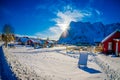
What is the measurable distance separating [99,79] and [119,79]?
3.55ft

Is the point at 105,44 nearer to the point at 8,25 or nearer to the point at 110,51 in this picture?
the point at 110,51

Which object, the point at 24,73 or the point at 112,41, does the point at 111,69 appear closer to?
the point at 24,73

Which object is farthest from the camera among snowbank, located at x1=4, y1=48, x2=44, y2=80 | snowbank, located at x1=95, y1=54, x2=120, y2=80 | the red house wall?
the red house wall

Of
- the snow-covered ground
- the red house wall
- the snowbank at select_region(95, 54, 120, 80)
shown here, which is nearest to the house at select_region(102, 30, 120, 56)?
the red house wall

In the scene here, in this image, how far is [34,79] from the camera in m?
8.09

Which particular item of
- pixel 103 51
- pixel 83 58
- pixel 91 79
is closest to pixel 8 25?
pixel 103 51

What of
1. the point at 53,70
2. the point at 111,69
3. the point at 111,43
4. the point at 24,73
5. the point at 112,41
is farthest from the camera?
the point at 111,43

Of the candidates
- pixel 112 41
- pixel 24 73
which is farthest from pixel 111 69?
pixel 112 41

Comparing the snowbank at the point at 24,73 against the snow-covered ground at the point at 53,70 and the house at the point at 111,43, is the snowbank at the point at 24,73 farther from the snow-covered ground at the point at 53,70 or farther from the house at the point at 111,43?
the house at the point at 111,43

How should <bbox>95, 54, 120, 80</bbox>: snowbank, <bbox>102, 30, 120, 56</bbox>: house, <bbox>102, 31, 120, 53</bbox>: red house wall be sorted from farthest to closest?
<bbox>102, 31, 120, 53</bbox>: red house wall
<bbox>102, 30, 120, 56</bbox>: house
<bbox>95, 54, 120, 80</bbox>: snowbank

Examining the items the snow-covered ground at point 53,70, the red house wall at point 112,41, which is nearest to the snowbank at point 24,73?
the snow-covered ground at point 53,70

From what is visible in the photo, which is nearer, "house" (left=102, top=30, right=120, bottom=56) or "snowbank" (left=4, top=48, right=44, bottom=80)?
"snowbank" (left=4, top=48, right=44, bottom=80)

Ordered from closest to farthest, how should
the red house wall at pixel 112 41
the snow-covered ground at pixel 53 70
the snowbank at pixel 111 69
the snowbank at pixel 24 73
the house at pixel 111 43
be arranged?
the snowbank at pixel 24 73 → the snow-covered ground at pixel 53 70 → the snowbank at pixel 111 69 → the house at pixel 111 43 → the red house wall at pixel 112 41

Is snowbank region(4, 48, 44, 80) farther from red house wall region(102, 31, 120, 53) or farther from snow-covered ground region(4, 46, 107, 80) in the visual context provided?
red house wall region(102, 31, 120, 53)
